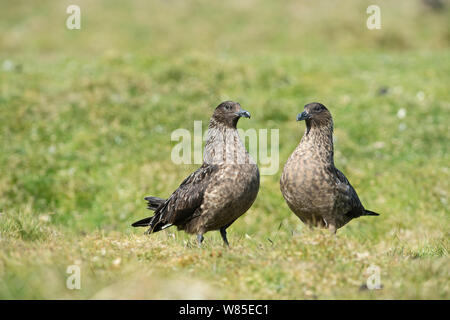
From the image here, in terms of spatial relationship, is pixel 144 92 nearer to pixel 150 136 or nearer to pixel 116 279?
pixel 150 136

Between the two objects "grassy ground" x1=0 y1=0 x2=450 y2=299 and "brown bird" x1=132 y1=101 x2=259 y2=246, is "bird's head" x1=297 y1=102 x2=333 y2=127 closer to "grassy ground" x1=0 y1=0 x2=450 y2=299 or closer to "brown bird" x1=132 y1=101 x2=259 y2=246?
"brown bird" x1=132 y1=101 x2=259 y2=246

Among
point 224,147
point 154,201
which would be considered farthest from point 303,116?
point 154,201

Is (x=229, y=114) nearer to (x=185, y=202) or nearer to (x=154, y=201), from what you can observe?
(x=185, y=202)

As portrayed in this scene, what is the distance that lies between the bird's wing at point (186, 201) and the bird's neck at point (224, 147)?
5.0 inches

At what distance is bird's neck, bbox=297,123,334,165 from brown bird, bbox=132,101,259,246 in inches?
23.9

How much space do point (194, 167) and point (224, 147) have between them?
447cm

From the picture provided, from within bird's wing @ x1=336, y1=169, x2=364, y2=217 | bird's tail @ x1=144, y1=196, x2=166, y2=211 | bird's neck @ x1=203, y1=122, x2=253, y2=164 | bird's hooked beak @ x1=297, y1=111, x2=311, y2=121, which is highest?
bird's hooked beak @ x1=297, y1=111, x2=311, y2=121

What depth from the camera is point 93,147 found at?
454 inches

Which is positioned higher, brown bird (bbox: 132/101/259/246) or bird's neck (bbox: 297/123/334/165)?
bird's neck (bbox: 297/123/334/165)

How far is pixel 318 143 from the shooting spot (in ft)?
21.0

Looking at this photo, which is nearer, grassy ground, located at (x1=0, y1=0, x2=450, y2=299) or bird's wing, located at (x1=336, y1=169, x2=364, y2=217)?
grassy ground, located at (x1=0, y1=0, x2=450, y2=299)

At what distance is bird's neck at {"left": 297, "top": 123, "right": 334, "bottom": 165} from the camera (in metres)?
6.30

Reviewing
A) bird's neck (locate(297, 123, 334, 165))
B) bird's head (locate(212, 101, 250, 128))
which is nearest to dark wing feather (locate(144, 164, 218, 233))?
bird's head (locate(212, 101, 250, 128))

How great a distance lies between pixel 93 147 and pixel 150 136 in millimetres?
1226
